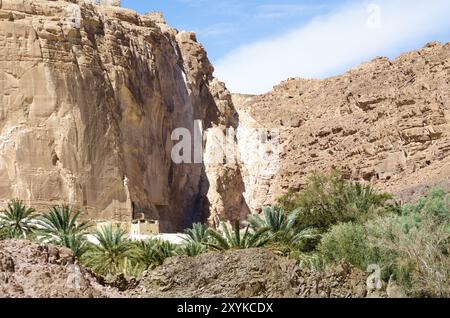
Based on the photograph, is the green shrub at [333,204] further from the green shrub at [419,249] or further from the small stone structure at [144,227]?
the small stone structure at [144,227]

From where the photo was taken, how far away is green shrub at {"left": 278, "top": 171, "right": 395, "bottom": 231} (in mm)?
48250

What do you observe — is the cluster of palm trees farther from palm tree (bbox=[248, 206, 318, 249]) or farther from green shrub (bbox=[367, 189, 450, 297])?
green shrub (bbox=[367, 189, 450, 297])

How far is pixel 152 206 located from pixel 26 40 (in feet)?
43.7

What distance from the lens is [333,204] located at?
4997 centimetres

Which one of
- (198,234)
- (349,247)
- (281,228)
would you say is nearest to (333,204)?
(198,234)

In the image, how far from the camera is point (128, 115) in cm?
6756

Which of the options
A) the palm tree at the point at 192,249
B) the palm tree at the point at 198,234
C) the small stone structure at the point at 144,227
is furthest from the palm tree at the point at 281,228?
the small stone structure at the point at 144,227

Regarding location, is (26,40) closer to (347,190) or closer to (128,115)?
(128,115)

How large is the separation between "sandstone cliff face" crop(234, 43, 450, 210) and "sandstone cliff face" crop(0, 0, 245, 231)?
14513mm

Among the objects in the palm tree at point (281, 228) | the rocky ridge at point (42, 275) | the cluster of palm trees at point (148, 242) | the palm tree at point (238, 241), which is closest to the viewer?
the rocky ridge at point (42, 275)

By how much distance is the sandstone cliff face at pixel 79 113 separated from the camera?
6209 centimetres

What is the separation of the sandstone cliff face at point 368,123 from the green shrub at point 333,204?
12962 mm

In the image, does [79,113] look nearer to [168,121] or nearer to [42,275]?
[168,121]

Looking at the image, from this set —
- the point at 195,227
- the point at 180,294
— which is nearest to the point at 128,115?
the point at 195,227
